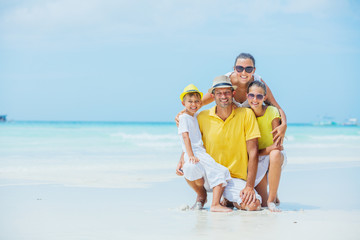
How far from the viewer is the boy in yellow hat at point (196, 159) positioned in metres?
4.56

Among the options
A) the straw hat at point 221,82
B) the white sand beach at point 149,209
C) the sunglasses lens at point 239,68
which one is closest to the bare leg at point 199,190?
the white sand beach at point 149,209

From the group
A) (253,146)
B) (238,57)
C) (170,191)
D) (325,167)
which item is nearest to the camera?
(253,146)

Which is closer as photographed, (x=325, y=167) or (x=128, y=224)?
(x=128, y=224)

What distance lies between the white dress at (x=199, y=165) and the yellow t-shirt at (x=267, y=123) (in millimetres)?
510

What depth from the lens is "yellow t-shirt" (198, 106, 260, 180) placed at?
15.2 ft

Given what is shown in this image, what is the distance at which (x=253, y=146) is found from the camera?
459 centimetres

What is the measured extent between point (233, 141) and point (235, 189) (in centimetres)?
47

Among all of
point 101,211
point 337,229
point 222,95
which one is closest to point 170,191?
point 101,211

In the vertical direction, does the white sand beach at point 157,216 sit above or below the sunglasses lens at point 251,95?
below

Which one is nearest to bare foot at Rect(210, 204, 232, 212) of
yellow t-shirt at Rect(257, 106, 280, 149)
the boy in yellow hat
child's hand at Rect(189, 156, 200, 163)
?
the boy in yellow hat

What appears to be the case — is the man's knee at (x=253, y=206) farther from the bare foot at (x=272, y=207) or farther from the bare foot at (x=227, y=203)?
the bare foot at (x=227, y=203)

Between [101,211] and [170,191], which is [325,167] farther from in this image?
[101,211]

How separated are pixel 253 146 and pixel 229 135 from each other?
25cm

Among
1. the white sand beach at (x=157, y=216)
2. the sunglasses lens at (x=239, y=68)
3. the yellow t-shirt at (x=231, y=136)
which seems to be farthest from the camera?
the sunglasses lens at (x=239, y=68)
